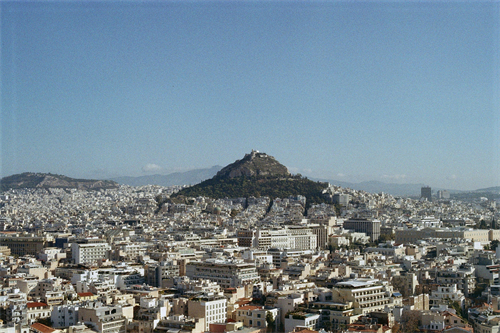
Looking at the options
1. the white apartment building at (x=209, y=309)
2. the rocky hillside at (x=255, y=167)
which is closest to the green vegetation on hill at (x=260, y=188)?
the rocky hillside at (x=255, y=167)

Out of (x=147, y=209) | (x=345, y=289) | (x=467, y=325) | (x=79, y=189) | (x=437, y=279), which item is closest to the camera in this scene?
(x=467, y=325)

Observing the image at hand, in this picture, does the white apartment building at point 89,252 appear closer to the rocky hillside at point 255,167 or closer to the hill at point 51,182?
the rocky hillside at point 255,167

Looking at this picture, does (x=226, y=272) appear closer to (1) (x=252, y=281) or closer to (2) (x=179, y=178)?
(1) (x=252, y=281)

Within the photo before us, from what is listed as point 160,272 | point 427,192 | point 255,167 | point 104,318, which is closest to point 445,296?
point 160,272

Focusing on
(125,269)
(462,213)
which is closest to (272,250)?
(125,269)

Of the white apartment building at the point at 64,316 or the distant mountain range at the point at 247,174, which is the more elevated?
the distant mountain range at the point at 247,174

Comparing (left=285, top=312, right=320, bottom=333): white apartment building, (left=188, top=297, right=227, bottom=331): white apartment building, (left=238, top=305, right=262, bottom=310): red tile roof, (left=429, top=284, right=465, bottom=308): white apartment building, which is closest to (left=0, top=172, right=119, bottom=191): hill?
(left=429, top=284, right=465, bottom=308): white apartment building

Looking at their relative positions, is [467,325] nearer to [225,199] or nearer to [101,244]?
[101,244]
